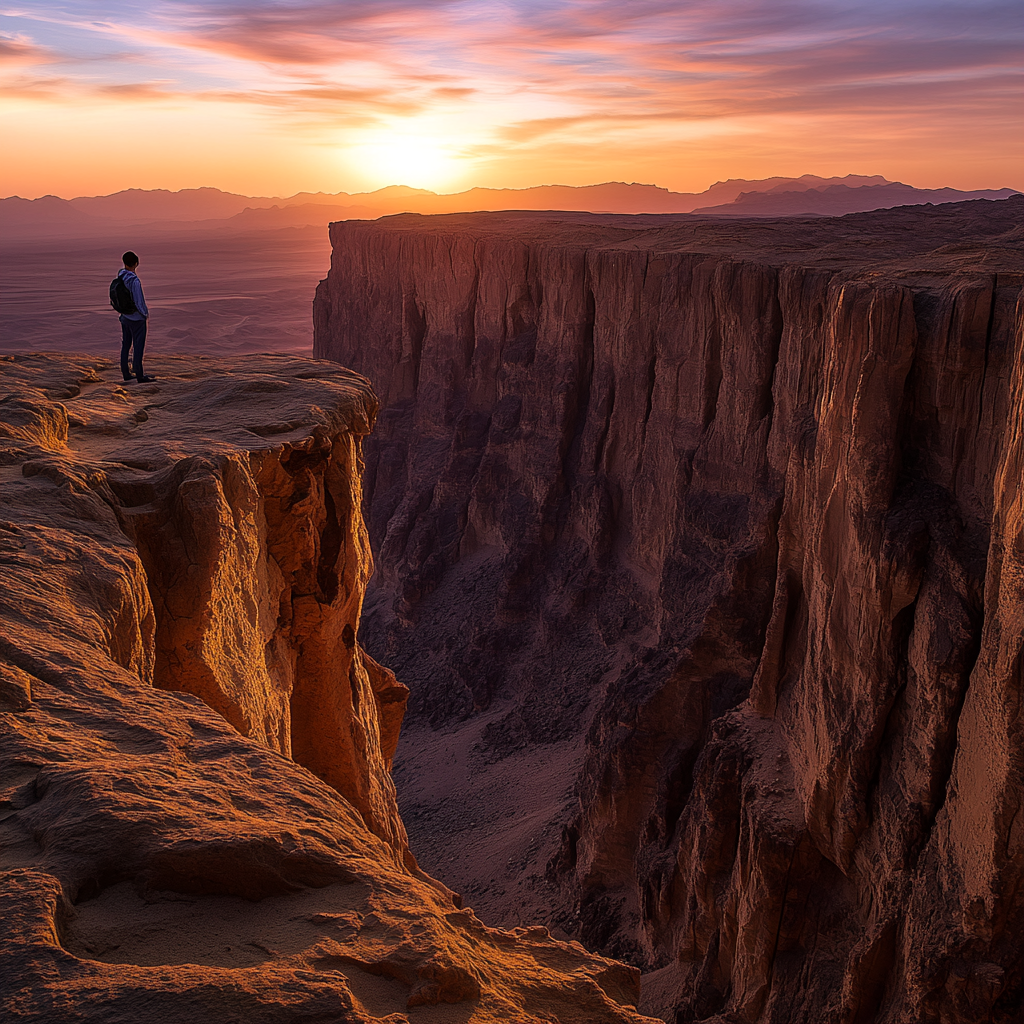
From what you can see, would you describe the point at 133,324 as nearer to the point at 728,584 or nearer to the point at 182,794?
the point at 182,794

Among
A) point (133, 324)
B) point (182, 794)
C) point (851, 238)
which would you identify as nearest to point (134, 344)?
point (133, 324)

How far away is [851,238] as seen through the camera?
2342cm

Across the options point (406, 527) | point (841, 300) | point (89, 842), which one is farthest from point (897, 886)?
point (406, 527)

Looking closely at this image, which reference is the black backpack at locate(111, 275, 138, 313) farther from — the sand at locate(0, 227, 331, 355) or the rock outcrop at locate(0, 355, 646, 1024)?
the sand at locate(0, 227, 331, 355)

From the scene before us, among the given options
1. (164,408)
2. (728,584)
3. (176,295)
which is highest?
(176,295)

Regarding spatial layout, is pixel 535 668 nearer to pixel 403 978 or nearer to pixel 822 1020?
pixel 822 1020

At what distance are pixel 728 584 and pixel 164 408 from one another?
1032 centimetres

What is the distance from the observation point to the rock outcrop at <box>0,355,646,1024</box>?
2826 millimetres

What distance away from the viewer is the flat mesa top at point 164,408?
288 inches

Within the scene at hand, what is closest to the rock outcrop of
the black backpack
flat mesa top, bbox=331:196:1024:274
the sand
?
the black backpack

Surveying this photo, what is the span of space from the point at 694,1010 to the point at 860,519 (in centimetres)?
711

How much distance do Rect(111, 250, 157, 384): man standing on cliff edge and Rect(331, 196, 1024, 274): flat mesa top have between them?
387 inches

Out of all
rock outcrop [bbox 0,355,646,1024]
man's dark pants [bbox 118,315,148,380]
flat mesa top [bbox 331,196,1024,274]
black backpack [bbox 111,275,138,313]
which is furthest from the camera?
flat mesa top [bbox 331,196,1024,274]

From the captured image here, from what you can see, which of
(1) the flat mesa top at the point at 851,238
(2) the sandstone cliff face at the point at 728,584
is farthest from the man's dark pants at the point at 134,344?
(1) the flat mesa top at the point at 851,238
